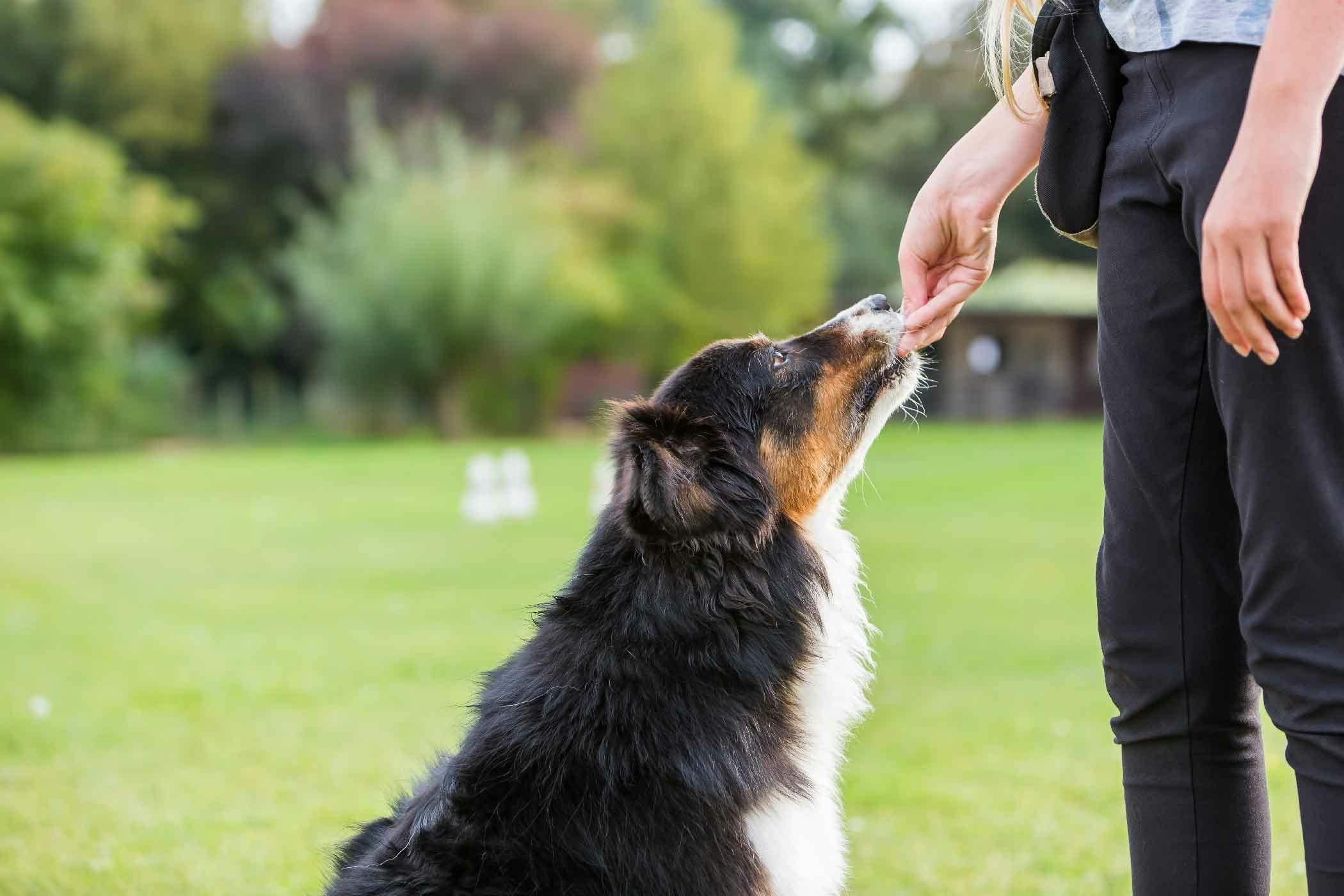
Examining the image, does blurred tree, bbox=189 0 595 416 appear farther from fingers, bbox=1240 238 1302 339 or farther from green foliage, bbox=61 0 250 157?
fingers, bbox=1240 238 1302 339

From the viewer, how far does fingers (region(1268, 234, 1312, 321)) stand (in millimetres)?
1408

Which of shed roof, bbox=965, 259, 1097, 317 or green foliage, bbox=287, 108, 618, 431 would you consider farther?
shed roof, bbox=965, 259, 1097, 317

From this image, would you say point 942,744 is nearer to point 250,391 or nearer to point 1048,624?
point 1048,624

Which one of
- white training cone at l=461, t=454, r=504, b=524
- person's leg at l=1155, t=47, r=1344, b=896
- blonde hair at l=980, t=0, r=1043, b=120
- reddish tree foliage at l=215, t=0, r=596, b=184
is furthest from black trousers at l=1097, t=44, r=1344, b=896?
reddish tree foliage at l=215, t=0, r=596, b=184

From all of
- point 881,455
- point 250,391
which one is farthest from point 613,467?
point 250,391

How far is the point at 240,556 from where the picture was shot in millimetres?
10453

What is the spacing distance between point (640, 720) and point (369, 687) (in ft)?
13.4

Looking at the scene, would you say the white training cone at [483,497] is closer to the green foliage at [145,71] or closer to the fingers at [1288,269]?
the fingers at [1288,269]

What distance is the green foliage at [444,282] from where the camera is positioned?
2706 centimetres

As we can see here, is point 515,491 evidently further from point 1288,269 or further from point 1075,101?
point 1288,269

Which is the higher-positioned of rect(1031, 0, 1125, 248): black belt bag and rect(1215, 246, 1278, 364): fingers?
rect(1031, 0, 1125, 248): black belt bag

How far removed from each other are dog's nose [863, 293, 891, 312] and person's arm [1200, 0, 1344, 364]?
1438 mm

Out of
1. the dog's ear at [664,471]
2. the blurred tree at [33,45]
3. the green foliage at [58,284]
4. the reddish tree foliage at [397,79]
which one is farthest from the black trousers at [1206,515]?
the blurred tree at [33,45]

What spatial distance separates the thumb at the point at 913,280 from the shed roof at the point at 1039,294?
1160 inches
